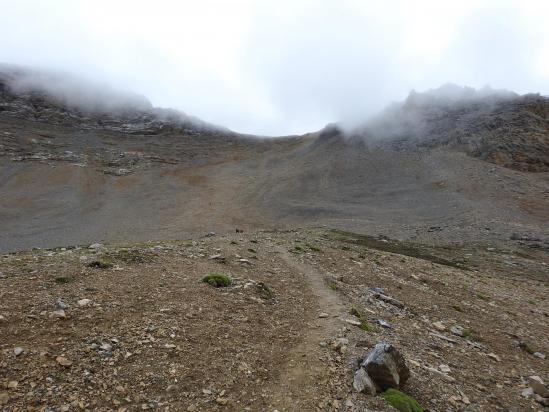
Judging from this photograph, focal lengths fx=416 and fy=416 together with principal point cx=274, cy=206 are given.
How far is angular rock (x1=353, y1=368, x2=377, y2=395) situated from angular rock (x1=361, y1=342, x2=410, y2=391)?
0.44 feet

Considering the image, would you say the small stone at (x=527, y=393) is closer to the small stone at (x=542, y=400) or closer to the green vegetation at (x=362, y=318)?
the small stone at (x=542, y=400)

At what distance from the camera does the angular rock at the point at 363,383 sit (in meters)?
7.69

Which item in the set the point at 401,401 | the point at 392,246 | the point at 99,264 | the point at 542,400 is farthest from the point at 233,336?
the point at 392,246

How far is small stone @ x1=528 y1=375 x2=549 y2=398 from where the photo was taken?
9.36m

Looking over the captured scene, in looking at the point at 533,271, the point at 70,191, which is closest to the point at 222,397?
the point at 533,271

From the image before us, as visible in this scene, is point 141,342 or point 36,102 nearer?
point 141,342

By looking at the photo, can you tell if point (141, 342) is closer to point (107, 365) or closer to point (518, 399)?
point (107, 365)

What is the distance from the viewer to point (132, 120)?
89688mm

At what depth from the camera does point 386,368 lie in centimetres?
805

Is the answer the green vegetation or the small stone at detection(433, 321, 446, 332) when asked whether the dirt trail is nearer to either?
the green vegetation

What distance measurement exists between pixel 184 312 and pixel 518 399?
7782 millimetres

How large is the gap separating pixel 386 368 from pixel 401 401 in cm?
71

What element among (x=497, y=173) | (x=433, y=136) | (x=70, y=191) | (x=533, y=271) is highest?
(x=433, y=136)

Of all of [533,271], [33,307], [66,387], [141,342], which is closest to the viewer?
[66,387]
